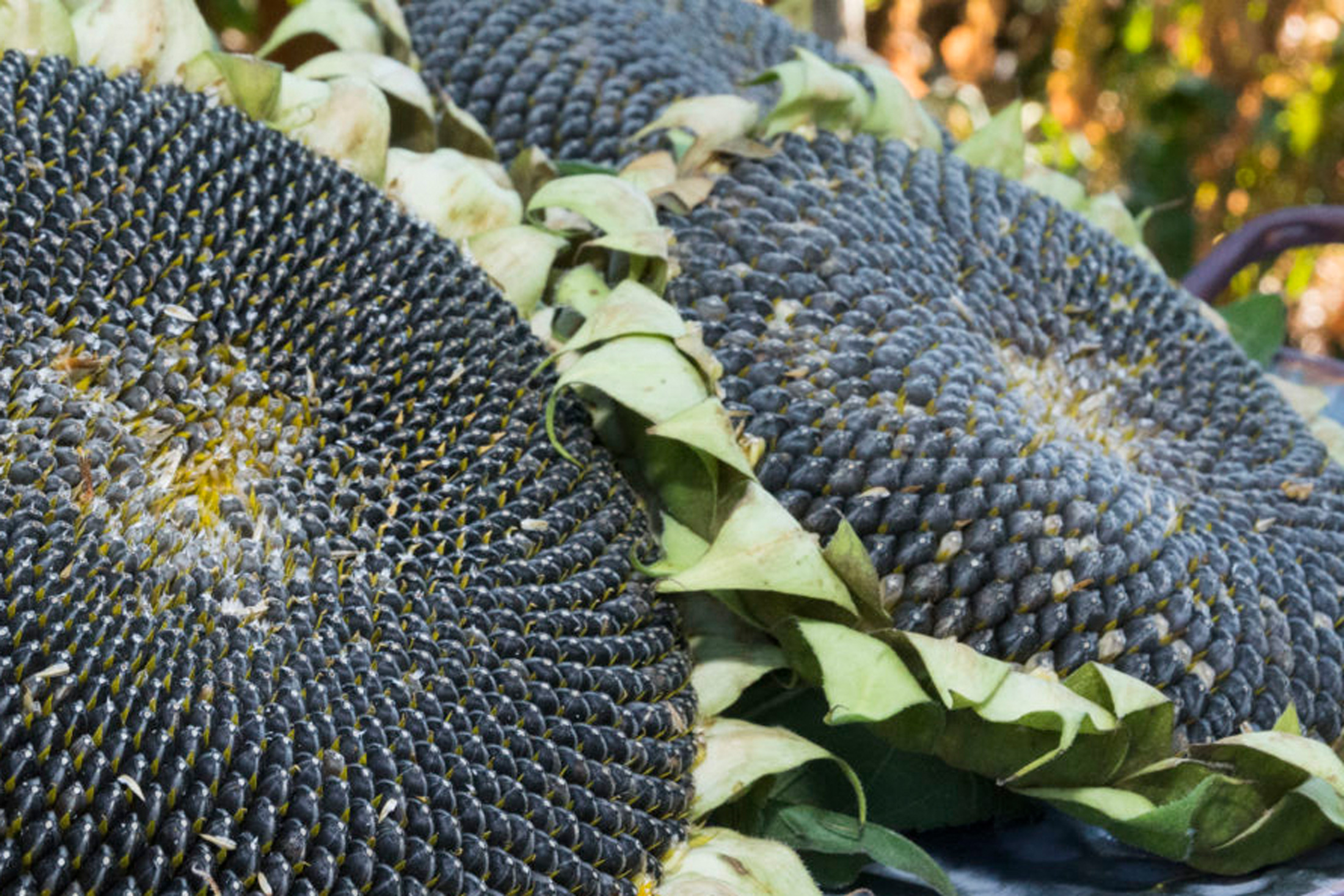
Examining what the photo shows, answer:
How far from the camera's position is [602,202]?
682mm

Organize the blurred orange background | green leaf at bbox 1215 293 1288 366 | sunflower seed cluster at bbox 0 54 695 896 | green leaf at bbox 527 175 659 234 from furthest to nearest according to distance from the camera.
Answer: the blurred orange background → green leaf at bbox 1215 293 1288 366 → green leaf at bbox 527 175 659 234 → sunflower seed cluster at bbox 0 54 695 896

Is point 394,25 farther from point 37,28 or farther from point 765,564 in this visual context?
point 765,564

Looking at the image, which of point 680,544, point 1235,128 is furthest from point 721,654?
point 1235,128

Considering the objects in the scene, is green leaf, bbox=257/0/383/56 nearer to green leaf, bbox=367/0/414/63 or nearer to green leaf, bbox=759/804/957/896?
green leaf, bbox=367/0/414/63

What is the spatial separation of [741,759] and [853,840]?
55 mm

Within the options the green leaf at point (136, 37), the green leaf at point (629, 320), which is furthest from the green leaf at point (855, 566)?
the green leaf at point (136, 37)

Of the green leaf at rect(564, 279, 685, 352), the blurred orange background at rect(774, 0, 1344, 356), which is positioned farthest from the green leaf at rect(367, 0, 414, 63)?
the blurred orange background at rect(774, 0, 1344, 356)

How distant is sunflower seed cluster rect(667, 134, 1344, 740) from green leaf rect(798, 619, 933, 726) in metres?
0.03

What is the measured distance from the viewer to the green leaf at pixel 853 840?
1.96 ft

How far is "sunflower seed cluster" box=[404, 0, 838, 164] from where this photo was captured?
834 mm

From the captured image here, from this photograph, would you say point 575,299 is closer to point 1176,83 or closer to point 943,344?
point 943,344

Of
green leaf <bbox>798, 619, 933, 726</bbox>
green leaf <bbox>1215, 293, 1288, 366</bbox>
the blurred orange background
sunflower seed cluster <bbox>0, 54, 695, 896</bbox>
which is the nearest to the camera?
sunflower seed cluster <bbox>0, 54, 695, 896</bbox>

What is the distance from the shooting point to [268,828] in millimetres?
449

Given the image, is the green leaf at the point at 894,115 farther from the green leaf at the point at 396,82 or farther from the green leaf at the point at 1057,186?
the green leaf at the point at 396,82
